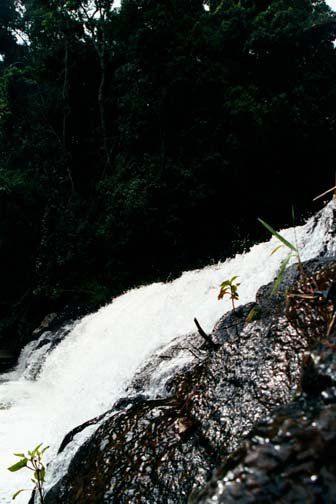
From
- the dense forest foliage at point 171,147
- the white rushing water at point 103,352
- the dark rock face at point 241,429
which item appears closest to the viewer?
the dark rock face at point 241,429

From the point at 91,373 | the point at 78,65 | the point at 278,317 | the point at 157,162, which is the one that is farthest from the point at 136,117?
the point at 278,317

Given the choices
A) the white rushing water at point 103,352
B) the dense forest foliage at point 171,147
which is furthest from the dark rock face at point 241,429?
the dense forest foliage at point 171,147

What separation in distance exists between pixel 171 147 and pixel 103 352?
7.46 metres

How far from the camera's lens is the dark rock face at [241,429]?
0.93m

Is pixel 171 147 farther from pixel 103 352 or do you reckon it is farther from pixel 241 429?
pixel 241 429

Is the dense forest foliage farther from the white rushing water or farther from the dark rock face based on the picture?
the dark rock face

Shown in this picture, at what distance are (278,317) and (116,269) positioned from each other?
9.39m

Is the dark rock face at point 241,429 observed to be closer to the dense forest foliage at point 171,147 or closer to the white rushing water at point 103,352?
the white rushing water at point 103,352

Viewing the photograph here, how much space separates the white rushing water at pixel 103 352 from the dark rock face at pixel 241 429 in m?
0.64

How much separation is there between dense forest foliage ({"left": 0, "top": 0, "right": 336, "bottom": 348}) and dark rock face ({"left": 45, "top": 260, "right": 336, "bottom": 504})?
27.2ft

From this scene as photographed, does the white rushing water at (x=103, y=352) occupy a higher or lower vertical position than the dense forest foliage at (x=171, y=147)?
lower

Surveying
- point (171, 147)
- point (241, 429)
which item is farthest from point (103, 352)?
point (171, 147)

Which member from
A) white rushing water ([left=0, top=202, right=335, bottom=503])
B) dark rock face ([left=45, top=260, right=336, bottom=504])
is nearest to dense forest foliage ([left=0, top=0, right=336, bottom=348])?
white rushing water ([left=0, top=202, right=335, bottom=503])

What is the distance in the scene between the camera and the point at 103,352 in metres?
6.09
